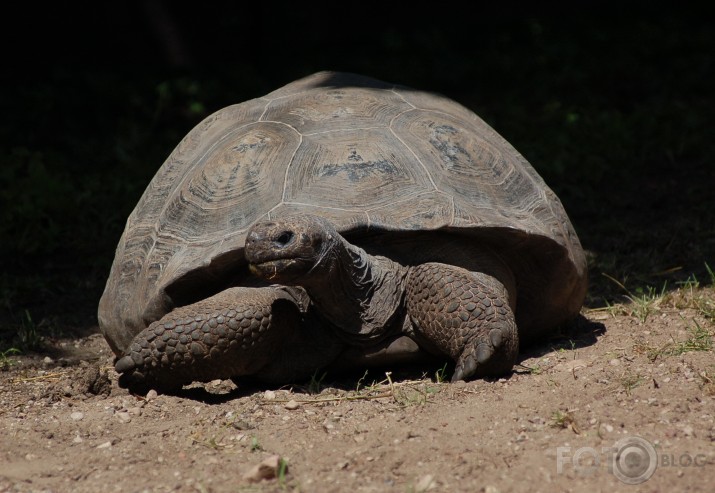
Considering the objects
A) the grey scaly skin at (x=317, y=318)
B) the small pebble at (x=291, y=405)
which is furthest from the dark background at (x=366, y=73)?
the small pebble at (x=291, y=405)

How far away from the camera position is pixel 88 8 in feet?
34.0

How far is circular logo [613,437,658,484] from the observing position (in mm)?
2721

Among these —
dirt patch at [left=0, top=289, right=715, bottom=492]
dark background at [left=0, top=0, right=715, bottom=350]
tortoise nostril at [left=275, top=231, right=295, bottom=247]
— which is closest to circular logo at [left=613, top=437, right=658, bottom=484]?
dirt patch at [left=0, top=289, right=715, bottom=492]

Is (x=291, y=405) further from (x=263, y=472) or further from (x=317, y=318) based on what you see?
(x=263, y=472)

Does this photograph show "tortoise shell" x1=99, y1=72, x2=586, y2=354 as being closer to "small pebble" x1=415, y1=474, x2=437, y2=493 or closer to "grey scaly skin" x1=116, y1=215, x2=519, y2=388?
"grey scaly skin" x1=116, y1=215, x2=519, y2=388

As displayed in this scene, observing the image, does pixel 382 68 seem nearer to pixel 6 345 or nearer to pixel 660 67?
pixel 660 67

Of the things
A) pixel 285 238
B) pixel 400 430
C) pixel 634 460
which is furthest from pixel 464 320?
pixel 634 460

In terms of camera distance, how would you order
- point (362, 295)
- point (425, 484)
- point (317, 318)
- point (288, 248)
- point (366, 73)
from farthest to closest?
point (366, 73)
point (317, 318)
point (362, 295)
point (288, 248)
point (425, 484)

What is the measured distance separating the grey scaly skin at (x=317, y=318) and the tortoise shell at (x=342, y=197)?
159 mm

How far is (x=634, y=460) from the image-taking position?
2.81 m

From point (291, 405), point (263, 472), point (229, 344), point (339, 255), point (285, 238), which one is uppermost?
point (285, 238)

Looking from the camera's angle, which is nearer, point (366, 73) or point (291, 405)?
point (291, 405)

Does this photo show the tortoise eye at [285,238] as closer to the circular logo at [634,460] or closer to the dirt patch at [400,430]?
the dirt patch at [400,430]

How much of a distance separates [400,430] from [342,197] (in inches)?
40.9
